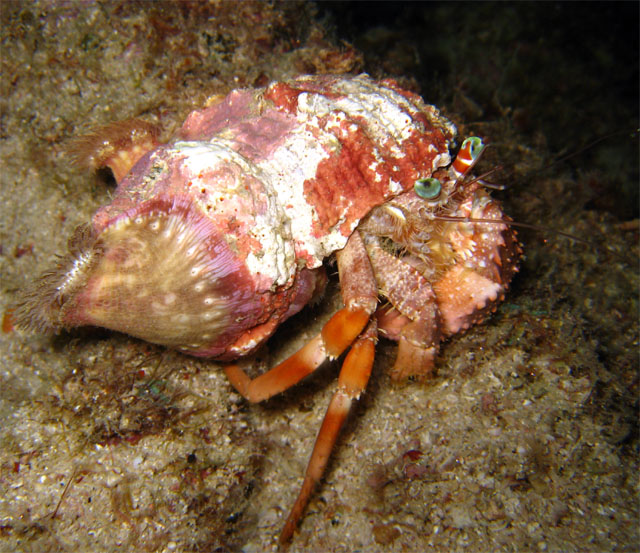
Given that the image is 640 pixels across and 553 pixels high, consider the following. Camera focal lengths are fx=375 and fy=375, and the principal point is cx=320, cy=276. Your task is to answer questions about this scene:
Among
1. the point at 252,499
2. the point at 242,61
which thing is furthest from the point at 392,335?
the point at 242,61

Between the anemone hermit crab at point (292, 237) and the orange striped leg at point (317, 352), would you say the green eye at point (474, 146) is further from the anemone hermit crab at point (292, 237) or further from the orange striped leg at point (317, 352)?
the orange striped leg at point (317, 352)

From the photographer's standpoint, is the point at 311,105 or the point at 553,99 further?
the point at 553,99

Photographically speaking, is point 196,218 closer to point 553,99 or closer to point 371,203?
point 371,203

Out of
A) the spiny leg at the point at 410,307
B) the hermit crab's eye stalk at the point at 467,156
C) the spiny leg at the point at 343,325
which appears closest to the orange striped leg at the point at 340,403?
the spiny leg at the point at 343,325

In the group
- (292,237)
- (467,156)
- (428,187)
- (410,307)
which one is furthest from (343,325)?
(467,156)

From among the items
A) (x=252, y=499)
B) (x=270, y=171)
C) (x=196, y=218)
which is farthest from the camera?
(x=252, y=499)

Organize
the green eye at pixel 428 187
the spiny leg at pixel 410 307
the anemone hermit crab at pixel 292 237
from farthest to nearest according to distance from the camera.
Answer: the spiny leg at pixel 410 307 < the green eye at pixel 428 187 < the anemone hermit crab at pixel 292 237
